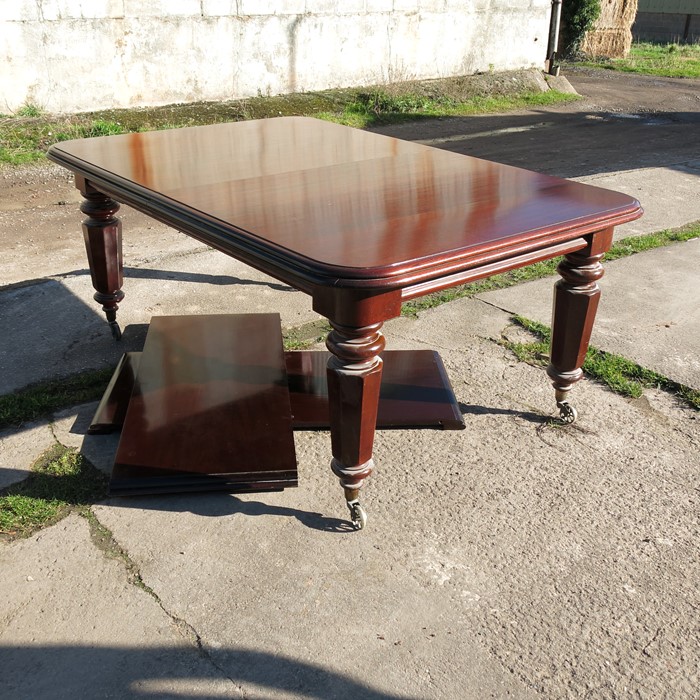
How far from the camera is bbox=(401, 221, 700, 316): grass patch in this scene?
3707 millimetres

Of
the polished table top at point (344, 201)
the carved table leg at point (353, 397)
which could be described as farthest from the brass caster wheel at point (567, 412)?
the carved table leg at point (353, 397)

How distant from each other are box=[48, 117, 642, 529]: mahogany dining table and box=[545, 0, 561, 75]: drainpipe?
8937 mm

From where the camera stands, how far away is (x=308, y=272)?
5.93 ft

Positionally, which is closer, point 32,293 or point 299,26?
point 32,293

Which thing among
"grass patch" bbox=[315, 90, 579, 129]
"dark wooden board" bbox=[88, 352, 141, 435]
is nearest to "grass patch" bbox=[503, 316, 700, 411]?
"dark wooden board" bbox=[88, 352, 141, 435]

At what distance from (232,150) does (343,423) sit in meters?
1.42

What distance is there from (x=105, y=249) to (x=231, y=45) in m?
5.53

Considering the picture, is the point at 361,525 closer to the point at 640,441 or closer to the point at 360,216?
the point at 360,216

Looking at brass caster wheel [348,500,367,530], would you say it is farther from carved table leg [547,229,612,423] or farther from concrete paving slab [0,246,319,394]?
concrete paving slab [0,246,319,394]

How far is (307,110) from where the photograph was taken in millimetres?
8508

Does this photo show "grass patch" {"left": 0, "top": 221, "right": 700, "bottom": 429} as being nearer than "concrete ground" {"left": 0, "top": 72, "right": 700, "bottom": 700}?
No

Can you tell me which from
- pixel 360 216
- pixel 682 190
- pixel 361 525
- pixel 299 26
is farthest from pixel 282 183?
pixel 299 26

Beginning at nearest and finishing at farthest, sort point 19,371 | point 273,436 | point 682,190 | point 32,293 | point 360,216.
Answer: point 360,216 → point 273,436 → point 19,371 → point 32,293 → point 682,190

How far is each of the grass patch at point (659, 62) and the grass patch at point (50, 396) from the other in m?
13.0
